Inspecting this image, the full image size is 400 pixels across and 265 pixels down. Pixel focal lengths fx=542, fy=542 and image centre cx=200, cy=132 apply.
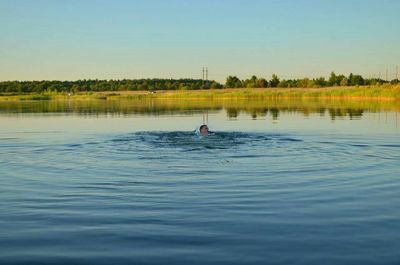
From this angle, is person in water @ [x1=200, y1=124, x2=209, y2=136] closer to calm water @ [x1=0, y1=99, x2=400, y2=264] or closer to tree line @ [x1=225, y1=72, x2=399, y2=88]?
calm water @ [x1=0, y1=99, x2=400, y2=264]

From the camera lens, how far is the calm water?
8.50m

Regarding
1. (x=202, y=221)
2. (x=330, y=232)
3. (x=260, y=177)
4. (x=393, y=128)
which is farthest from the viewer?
(x=393, y=128)

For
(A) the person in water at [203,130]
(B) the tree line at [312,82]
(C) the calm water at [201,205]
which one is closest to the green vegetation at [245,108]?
(A) the person in water at [203,130]

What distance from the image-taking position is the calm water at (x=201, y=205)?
8.50 meters

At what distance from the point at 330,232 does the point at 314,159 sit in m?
10.3

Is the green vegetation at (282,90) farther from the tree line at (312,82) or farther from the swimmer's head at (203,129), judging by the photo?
the swimmer's head at (203,129)

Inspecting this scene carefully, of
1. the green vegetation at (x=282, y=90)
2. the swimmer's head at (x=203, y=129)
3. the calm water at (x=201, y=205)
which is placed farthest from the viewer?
the green vegetation at (x=282, y=90)

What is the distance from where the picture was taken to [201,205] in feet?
38.7

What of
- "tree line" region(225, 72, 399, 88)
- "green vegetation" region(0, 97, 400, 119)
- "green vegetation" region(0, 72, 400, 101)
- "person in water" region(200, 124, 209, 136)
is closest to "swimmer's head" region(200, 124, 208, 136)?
"person in water" region(200, 124, 209, 136)

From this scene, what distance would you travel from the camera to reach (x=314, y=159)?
772 inches

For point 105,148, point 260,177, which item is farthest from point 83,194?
point 105,148

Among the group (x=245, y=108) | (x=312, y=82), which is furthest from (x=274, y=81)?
(x=245, y=108)

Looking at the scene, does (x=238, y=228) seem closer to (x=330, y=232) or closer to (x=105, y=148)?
(x=330, y=232)

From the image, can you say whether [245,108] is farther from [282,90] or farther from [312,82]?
[312,82]
